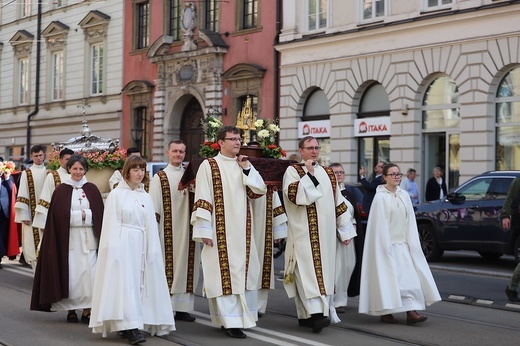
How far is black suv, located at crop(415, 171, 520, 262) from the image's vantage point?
16.5 metres

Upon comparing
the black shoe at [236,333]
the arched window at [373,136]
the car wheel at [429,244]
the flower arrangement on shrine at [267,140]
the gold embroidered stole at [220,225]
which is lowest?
the black shoe at [236,333]

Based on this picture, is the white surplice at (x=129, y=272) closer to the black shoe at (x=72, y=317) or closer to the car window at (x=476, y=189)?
the black shoe at (x=72, y=317)

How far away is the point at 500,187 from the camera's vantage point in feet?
55.3

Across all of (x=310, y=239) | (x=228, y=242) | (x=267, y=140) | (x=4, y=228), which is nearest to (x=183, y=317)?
(x=228, y=242)

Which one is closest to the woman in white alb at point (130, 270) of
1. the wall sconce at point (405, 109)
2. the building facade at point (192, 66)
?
the wall sconce at point (405, 109)

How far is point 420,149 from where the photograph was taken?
26031 mm

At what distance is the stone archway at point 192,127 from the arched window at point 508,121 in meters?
13.0

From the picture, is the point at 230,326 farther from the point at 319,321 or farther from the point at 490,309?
the point at 490,309

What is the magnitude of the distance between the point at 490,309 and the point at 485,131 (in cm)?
1273

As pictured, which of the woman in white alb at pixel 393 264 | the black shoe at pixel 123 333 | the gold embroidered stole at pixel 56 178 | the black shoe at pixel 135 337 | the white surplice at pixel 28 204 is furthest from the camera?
the white surplice at pixel 28 204

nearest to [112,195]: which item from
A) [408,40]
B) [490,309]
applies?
[490,309]

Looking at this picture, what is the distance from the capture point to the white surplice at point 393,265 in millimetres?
10219

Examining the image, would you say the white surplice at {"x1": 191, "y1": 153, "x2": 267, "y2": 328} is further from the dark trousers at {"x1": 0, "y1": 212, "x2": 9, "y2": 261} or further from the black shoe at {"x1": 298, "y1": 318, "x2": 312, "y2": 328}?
the dark trousers at {"x1": 0, "y1": 212, "x2": 9, "y2": 261}

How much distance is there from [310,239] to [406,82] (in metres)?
16.8
